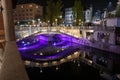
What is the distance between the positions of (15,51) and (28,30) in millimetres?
44534

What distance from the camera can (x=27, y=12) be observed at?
90062mm

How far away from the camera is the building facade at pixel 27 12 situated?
294 feet

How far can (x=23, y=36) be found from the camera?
47844 mm

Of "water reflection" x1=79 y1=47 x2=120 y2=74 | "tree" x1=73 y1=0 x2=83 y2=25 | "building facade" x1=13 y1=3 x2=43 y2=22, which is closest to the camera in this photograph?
"water reflection" x1=79 y1=47 x2=120 y2=74

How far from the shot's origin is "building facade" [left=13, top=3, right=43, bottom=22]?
89562mm

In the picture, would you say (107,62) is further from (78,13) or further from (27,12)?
(27,12)

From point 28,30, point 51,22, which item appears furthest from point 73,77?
point 51,22

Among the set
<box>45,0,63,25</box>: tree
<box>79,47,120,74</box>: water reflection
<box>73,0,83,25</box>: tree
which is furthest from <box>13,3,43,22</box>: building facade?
<box>79,47,120,74</box>: water reflection

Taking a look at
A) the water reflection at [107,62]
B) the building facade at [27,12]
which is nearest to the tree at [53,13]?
the water reflection at [107,62]

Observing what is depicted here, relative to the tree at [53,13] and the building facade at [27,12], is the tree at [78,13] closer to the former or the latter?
the tree at [53,13]

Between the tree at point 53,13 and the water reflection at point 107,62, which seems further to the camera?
the tree at point 53,13

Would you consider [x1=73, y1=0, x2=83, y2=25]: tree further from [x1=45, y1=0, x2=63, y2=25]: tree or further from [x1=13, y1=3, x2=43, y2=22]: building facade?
[x1=13, y1=3, x2=43, y2=22]: building facade

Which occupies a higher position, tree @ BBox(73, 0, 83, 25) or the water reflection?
tree @ BBox(73, 0, 83, 25)

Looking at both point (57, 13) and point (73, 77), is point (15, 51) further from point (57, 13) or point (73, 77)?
point (57, 13)
